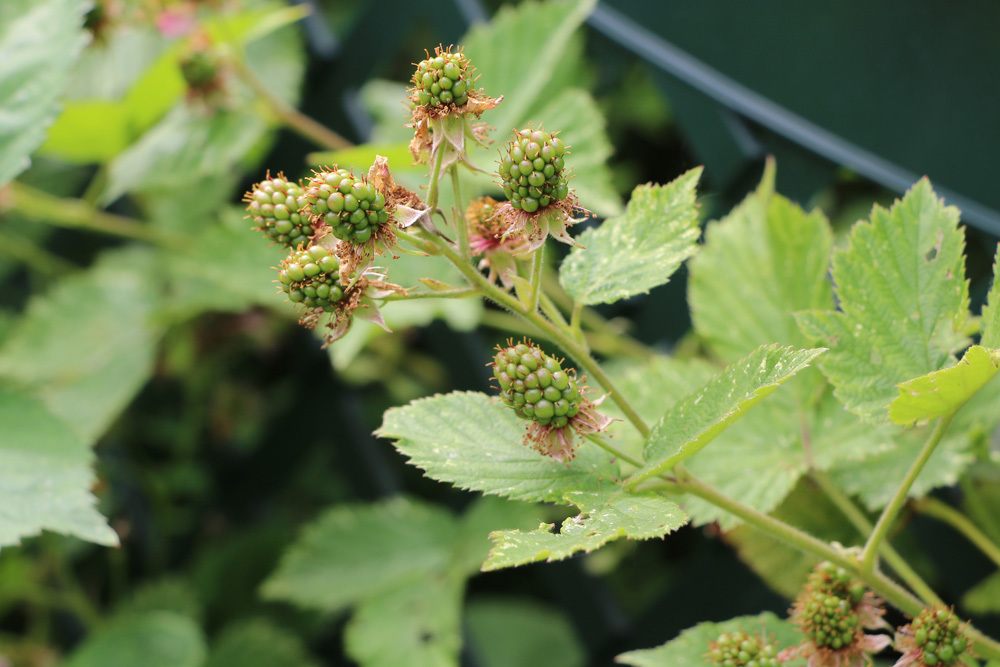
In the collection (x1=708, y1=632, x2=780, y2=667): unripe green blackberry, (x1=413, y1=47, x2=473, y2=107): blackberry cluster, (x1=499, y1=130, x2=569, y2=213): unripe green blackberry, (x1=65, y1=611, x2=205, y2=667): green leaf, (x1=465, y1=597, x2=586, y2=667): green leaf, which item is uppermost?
(x1=413, y1=47, x2=473, y2=107): blackberry cluster

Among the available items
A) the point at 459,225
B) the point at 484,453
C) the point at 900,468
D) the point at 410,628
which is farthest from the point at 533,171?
the point at 410,628

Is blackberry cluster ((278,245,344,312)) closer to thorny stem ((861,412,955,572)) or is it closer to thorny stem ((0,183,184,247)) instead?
thorny stem ((861,412,955,572))

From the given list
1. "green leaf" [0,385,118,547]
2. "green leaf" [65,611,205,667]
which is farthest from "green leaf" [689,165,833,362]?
"green leaf" [65,611,205,667]

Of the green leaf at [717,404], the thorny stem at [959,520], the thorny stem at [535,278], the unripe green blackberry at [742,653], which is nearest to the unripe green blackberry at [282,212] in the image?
the thorny stem at [535,278]

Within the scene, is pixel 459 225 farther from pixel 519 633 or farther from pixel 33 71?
pixel 519 633

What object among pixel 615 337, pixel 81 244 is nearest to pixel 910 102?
pixel 615 337

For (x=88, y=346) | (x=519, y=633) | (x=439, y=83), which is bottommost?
(x=519, y=633)

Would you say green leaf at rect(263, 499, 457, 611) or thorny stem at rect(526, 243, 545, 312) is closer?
thorny stem at rect(526, 243, 545, 312)

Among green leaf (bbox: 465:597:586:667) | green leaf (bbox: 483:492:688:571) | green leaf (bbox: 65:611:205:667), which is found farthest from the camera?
green leaf (bbox: 465:597:586:667)
